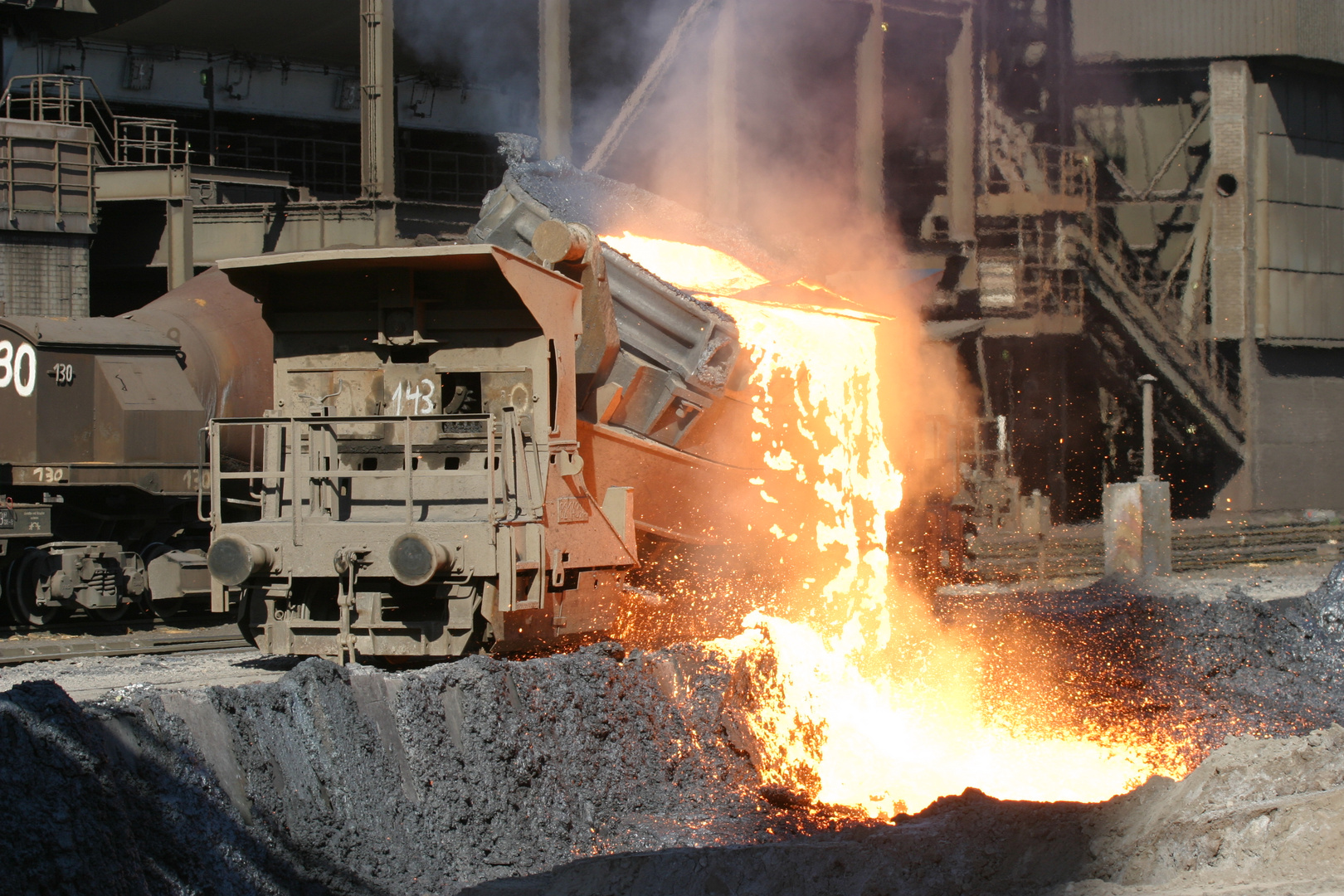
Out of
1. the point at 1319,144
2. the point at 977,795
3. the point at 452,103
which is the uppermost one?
the point at 452,103

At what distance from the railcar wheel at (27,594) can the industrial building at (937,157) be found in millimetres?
6970

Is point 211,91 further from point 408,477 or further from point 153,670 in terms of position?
point 408,477

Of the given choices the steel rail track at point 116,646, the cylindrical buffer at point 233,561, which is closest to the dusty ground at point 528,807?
the cylindrical buffer at point 233,561

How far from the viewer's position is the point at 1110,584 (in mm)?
11180

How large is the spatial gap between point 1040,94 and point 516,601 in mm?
14975

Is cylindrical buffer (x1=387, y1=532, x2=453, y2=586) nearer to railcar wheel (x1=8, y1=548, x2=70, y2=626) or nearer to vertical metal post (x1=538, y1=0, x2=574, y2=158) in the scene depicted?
railcar wheel (x1=8, y1=548, x2=70, y2=626)

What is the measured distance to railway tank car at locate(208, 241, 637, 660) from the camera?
6.80 metres

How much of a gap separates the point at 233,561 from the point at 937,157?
1379cm

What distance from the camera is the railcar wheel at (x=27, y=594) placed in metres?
10.5

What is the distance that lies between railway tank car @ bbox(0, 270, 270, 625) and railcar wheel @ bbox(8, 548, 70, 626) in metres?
0.01

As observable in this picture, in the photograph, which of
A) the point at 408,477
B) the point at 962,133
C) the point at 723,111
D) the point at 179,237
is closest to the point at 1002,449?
the point at 962,133

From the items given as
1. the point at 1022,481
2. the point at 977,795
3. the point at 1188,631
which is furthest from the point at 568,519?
the point at 1022,481

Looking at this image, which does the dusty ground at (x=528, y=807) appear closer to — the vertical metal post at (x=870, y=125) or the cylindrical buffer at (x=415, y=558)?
the cylindrical buffer at (x=415, y=558)

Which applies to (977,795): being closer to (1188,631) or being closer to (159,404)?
(1188,631)
